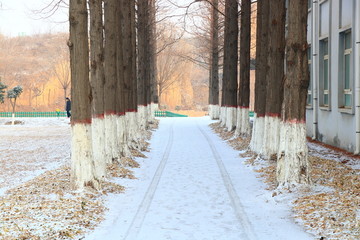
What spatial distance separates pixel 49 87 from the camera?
92.4 metres

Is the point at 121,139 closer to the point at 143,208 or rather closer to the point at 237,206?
the point at 143,208

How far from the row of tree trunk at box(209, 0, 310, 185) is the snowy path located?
0.99 meters

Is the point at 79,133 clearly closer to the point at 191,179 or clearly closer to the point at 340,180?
→ the point at 191,179

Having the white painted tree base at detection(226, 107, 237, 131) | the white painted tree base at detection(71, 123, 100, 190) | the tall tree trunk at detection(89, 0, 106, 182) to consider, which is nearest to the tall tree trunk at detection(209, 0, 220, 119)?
the white painted tree base at detection(226, 107, 237, 131)

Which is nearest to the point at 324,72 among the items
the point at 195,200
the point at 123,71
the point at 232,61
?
the point at 232,61

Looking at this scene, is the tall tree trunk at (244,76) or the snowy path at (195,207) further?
the tall tree trunk at (244,76)

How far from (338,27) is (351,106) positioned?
129 inches

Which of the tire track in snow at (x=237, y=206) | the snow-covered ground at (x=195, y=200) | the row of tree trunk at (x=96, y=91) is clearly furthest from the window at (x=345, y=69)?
the row of tree trunk at (x=96, y=91)

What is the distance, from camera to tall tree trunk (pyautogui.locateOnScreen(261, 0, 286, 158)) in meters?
15.5

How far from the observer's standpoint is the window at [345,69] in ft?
60.5

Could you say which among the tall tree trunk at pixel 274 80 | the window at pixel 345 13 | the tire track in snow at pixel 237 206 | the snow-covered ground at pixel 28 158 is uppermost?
the window at pixel 345 13

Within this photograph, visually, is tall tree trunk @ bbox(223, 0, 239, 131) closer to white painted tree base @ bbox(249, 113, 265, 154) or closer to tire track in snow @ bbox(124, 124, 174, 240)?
white painted tree base @ bbox(249, 113, 265, 154)

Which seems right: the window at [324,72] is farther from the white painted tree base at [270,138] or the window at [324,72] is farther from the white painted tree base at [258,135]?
the white painted tree base at [270,138]

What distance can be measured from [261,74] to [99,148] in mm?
8021
